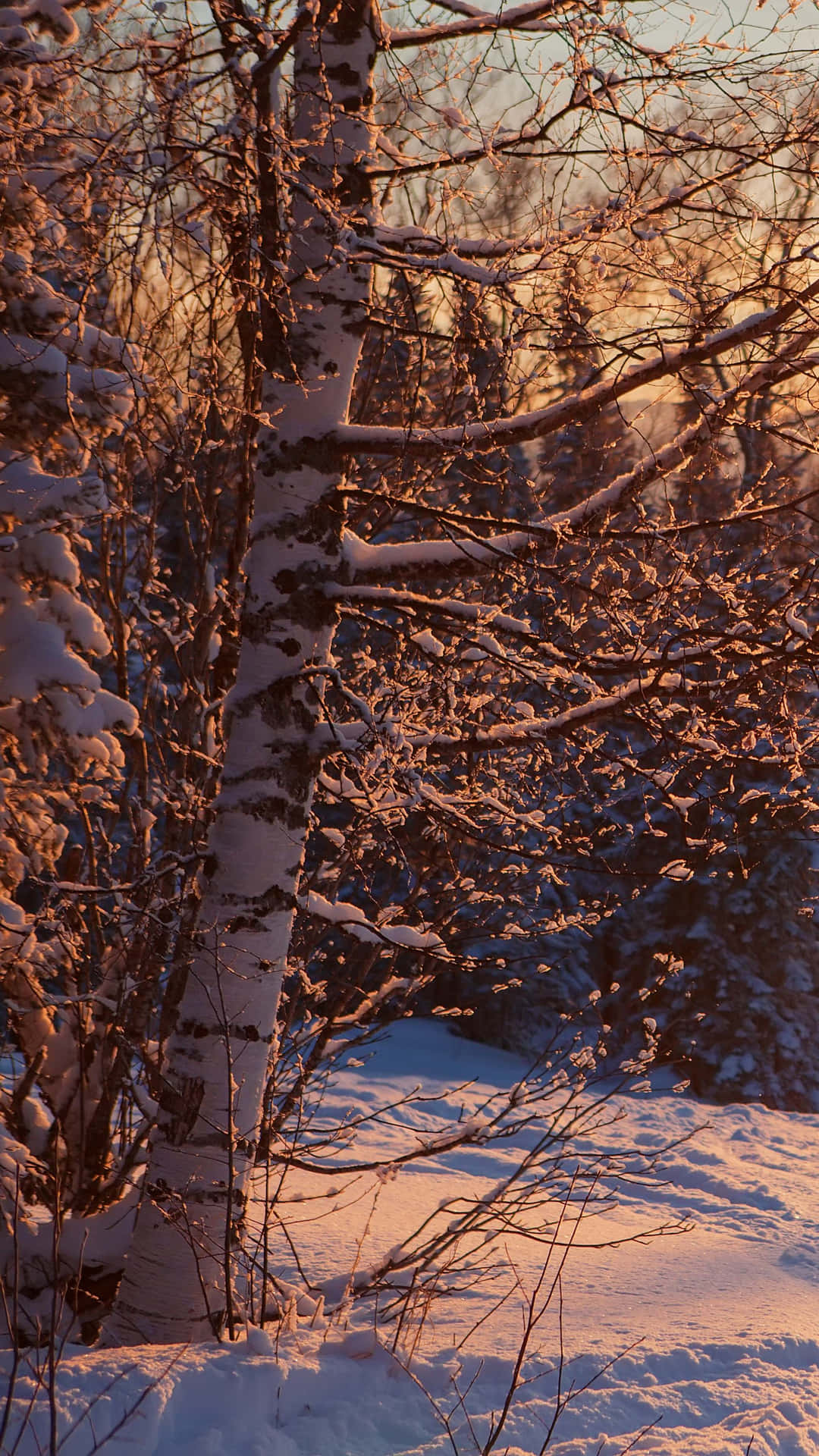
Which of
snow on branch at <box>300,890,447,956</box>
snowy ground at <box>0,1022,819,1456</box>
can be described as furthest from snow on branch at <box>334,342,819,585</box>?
snowy ground at <box>0,1022,819,1456</box>

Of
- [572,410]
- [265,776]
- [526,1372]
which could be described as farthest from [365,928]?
[572,410]

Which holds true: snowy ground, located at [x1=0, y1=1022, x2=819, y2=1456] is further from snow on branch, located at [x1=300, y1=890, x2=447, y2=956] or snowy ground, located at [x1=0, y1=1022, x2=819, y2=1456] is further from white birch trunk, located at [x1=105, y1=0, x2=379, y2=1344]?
snow on branch, located at [x1=300, y1=890, x2=447, y2=956]

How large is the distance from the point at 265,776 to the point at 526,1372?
217cm

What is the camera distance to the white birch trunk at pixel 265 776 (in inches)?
142

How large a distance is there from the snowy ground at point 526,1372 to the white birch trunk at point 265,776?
0.42 m

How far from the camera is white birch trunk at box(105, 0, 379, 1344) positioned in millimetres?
3611

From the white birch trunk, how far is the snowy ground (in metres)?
0.42

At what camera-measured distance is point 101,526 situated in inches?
199

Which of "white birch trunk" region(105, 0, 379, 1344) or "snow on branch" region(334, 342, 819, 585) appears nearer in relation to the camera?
"snow on branch" region(334, 342, 819, 585)

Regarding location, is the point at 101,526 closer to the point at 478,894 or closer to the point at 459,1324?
the point at 478,894

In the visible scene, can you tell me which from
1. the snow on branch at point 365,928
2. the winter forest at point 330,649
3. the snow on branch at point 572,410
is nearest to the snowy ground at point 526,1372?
the winter forest at point 330,649

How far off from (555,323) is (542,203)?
16.5 inches

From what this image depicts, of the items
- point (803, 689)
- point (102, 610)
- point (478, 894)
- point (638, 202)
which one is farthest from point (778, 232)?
point (102, 610)

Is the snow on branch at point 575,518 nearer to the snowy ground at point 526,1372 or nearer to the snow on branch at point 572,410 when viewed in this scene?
the snow on branch at point 572,410
